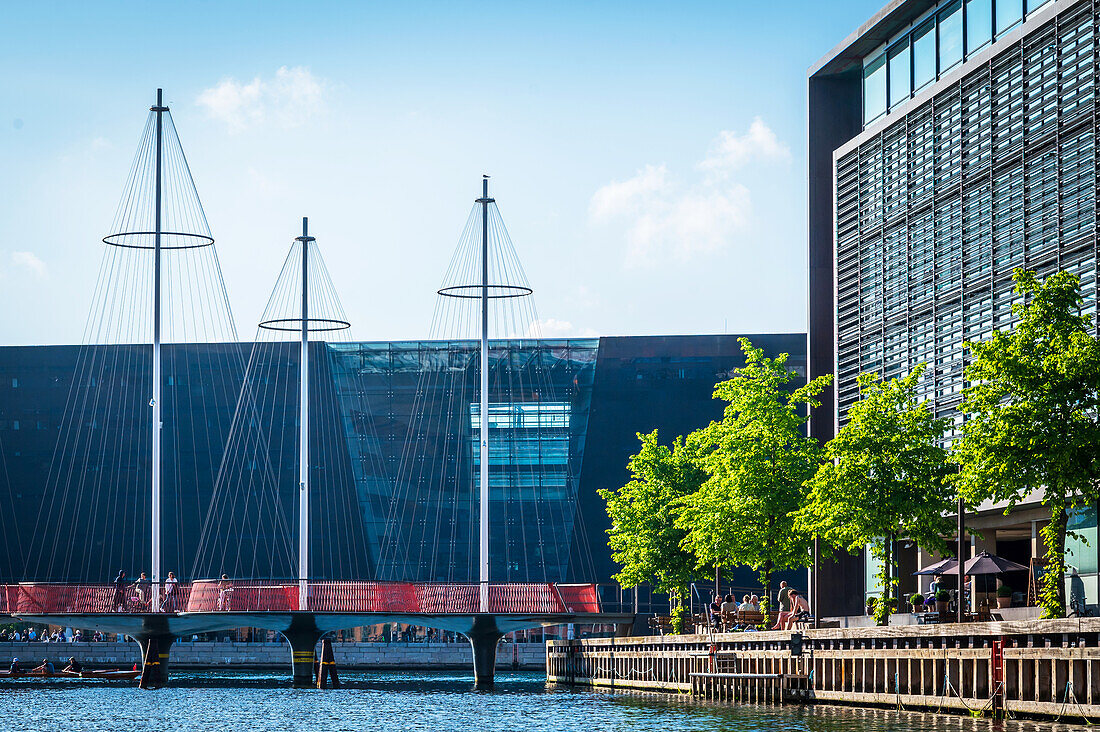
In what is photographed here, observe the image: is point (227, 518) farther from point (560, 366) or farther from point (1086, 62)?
point (1086, 62)

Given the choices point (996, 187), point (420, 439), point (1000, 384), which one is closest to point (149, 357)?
point (420, 439)

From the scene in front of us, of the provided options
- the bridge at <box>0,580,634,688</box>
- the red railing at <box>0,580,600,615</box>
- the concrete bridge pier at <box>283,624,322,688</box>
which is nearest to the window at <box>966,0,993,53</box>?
the bridge at <box>0,580,634,688</box>

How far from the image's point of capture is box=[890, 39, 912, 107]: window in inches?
2276

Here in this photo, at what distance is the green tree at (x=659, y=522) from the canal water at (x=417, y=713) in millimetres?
6414

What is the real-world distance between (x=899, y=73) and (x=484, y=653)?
26390 mm

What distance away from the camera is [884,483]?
1695 inches

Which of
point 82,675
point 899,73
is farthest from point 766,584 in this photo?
point 82,675

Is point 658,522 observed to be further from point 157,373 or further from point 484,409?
point 157,373

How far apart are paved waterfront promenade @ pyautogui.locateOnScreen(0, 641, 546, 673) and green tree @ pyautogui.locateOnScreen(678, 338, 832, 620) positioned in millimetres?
43953

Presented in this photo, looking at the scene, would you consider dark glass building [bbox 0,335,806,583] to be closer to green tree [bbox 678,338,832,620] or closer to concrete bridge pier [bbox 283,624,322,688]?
concrete bridge pier [bbox 283,624,322,688]

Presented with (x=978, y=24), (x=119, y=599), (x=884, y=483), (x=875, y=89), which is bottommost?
(x=119, y=599)

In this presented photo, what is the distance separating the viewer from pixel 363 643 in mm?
96125

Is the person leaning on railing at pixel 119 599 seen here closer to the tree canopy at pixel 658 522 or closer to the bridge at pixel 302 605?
the bridge at pixel 302 605

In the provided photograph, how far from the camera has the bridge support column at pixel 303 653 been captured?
208 feet
